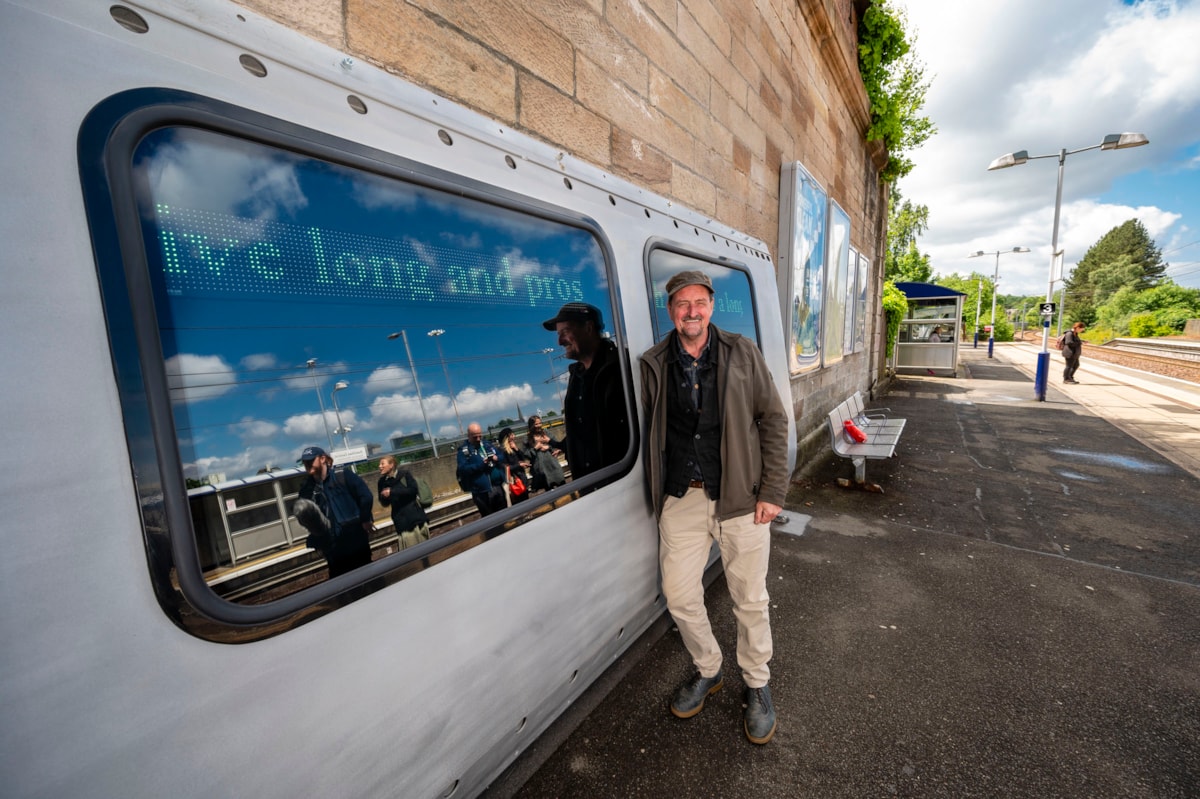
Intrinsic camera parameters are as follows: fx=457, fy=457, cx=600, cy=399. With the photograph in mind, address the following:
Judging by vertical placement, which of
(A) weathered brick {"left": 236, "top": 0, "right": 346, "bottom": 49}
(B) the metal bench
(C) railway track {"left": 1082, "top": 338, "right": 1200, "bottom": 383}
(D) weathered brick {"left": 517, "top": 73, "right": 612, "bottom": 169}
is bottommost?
(C) railway track {"left": 1082, "top": 338, "right": 1200, "bottom": 383}

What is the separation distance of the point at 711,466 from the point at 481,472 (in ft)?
3.42

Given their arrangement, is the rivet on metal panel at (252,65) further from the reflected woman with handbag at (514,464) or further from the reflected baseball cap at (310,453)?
the reflected woman with handbag at (514,464)

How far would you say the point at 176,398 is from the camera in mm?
803

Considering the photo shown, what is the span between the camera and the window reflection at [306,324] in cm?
83

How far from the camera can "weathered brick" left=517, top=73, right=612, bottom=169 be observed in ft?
7.00

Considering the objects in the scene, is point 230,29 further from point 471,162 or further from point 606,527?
point 606,527

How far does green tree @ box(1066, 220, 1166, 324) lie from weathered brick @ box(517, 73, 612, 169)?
277ft

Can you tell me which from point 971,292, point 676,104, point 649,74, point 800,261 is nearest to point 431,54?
point 649,74

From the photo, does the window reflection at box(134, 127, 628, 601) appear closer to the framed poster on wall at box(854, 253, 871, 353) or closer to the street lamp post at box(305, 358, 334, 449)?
the street lamp post at box(305, 358, 334, 449)

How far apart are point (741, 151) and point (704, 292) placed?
3168mm

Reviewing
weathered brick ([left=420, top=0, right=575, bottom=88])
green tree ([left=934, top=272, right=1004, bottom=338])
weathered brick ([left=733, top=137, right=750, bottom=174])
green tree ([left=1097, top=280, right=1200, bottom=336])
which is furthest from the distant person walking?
green tree ([left=934, top=272, right=1004, bottom=338])

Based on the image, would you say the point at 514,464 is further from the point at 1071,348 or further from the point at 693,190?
the point at 1071,348

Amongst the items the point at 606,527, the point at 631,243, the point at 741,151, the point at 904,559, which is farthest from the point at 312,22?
the point at 904,559

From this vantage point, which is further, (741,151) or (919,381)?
(919,381)
